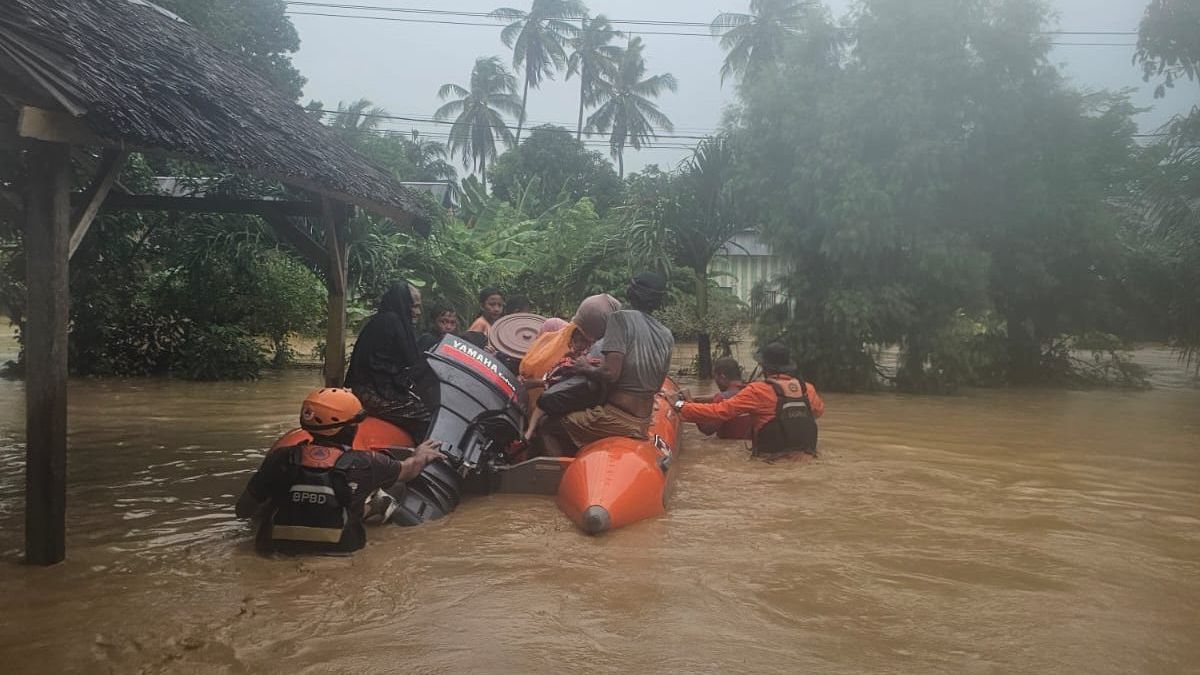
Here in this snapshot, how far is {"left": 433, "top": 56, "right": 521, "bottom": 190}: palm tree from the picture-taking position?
4494 centimetres

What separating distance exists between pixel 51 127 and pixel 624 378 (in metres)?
3.64

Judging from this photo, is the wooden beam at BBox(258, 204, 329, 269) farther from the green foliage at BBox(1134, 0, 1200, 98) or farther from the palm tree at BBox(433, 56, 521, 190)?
the palm tree at BBox(433, 56, 521, 190)

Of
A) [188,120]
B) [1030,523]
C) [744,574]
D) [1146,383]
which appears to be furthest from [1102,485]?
[1146,383]

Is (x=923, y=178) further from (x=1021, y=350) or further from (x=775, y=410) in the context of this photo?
(x=775, y=410)

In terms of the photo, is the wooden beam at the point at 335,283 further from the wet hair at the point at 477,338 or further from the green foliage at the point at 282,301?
the green foliage at the point at 282,301

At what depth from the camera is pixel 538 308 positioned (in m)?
20.1

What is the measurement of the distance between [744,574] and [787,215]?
11495 millimetres

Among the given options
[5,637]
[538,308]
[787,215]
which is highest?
[787,215]

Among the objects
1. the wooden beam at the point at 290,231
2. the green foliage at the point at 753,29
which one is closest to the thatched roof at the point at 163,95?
the wooden beam at the point at 290,231

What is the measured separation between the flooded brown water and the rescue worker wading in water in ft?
0.53

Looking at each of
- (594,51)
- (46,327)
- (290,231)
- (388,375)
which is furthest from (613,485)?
(594,51)

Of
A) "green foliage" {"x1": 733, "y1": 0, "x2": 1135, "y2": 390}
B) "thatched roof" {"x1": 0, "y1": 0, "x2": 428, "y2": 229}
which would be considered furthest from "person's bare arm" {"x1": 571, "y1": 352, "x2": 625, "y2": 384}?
"green foliage" {"x1": 733, "y1": 0, "x2": 1135, "y2": 390}

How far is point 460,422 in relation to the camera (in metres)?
6.41

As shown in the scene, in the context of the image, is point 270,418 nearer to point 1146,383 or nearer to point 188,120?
point 188,120
